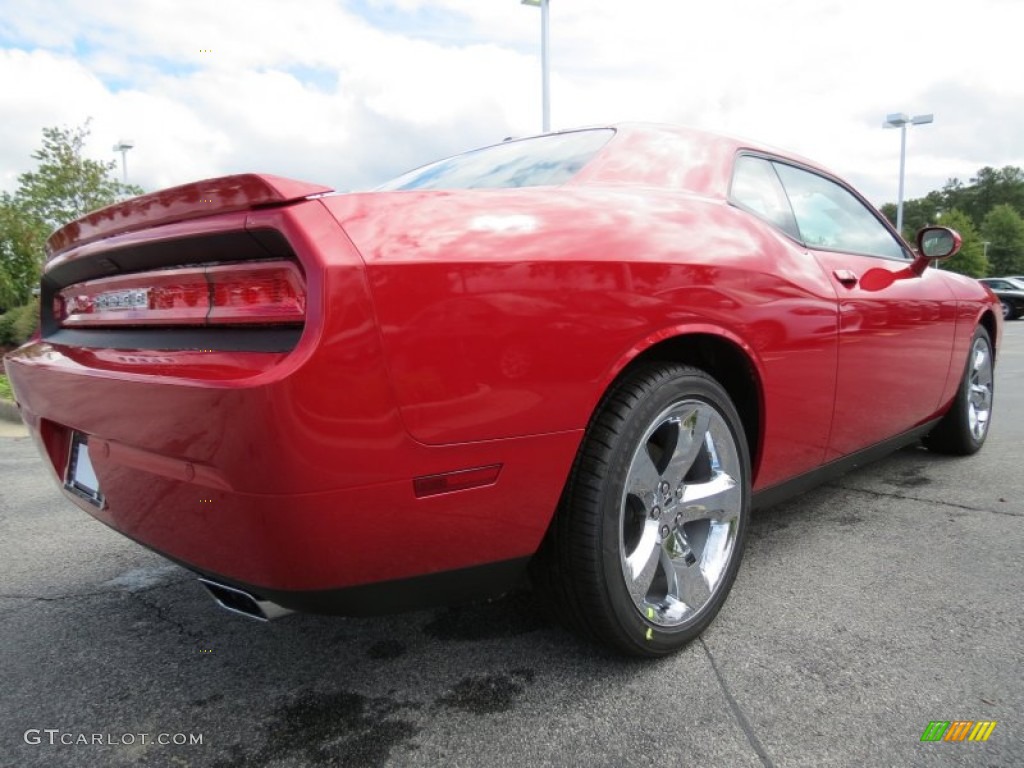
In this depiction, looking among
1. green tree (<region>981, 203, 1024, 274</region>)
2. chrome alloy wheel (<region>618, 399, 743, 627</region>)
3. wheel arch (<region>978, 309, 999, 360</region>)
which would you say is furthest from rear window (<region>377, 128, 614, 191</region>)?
green tree (<region>981, 203, 1024, 274</region>)

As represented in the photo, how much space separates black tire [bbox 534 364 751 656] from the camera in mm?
1721

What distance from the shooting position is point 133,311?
1.74m

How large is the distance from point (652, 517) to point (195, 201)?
1.33 metres

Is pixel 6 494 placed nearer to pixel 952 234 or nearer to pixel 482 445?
pixel 482 445

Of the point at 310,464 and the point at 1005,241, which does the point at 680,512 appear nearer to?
the point at 310,464

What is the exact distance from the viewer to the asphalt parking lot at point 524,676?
1582mm

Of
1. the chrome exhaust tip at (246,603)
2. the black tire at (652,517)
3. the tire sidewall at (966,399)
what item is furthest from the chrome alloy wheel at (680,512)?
the tire sidewall at (966,399)

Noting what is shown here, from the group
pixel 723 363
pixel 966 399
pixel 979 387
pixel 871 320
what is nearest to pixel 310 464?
pixel 723 363

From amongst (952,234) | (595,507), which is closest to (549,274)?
(595,507)

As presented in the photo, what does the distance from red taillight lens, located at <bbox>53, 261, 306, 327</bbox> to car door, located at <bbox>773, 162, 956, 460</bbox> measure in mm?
1886

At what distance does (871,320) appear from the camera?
2668 millimetres

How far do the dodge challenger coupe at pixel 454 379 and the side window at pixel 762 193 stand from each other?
0.9 inches

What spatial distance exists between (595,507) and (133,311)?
1.20m

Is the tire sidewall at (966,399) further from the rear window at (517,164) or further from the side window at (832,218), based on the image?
the rear window at (517,164)
